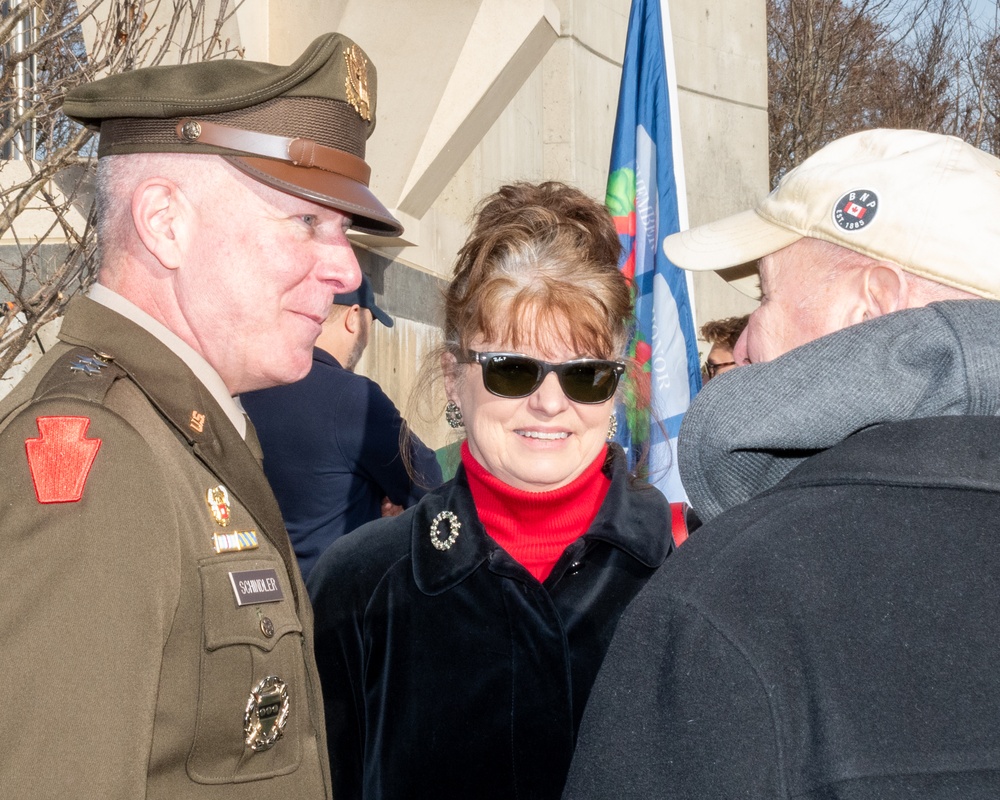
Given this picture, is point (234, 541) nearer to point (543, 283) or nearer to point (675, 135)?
point (543, 283)

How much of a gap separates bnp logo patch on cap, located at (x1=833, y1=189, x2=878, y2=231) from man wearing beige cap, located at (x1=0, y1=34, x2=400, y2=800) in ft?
2.88

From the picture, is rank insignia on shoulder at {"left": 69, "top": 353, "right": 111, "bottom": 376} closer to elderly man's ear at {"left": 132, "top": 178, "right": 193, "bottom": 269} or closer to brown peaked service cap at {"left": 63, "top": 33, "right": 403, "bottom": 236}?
elderly man's ear at {"left": 132, "top": 178, "right": 193, "bottom": 269}

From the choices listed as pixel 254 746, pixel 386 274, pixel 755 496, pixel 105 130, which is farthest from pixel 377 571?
pixel 386 274

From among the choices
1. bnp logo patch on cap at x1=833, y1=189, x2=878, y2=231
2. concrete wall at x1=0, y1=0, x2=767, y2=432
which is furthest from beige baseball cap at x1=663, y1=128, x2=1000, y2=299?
concrete wall at x1=0, y1=0, x2=767, y2=432

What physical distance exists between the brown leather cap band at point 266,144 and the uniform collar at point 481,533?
0.79 m

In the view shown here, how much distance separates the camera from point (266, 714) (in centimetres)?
167

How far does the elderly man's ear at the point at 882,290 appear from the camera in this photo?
57.1 inches

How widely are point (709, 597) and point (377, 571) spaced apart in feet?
4.79

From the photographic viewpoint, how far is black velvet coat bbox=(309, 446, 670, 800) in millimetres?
2264

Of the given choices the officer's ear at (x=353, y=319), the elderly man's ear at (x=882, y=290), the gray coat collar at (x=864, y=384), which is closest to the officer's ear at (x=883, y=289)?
the elderly man's ear at (x=882, y=290)

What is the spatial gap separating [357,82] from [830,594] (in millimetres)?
1499

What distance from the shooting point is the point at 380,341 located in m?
6.54

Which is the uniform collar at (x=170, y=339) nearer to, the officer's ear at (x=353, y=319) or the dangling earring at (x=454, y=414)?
the dangling earring at (x=454, y=414)

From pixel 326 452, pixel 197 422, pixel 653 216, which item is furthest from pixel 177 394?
pixel 653 216
